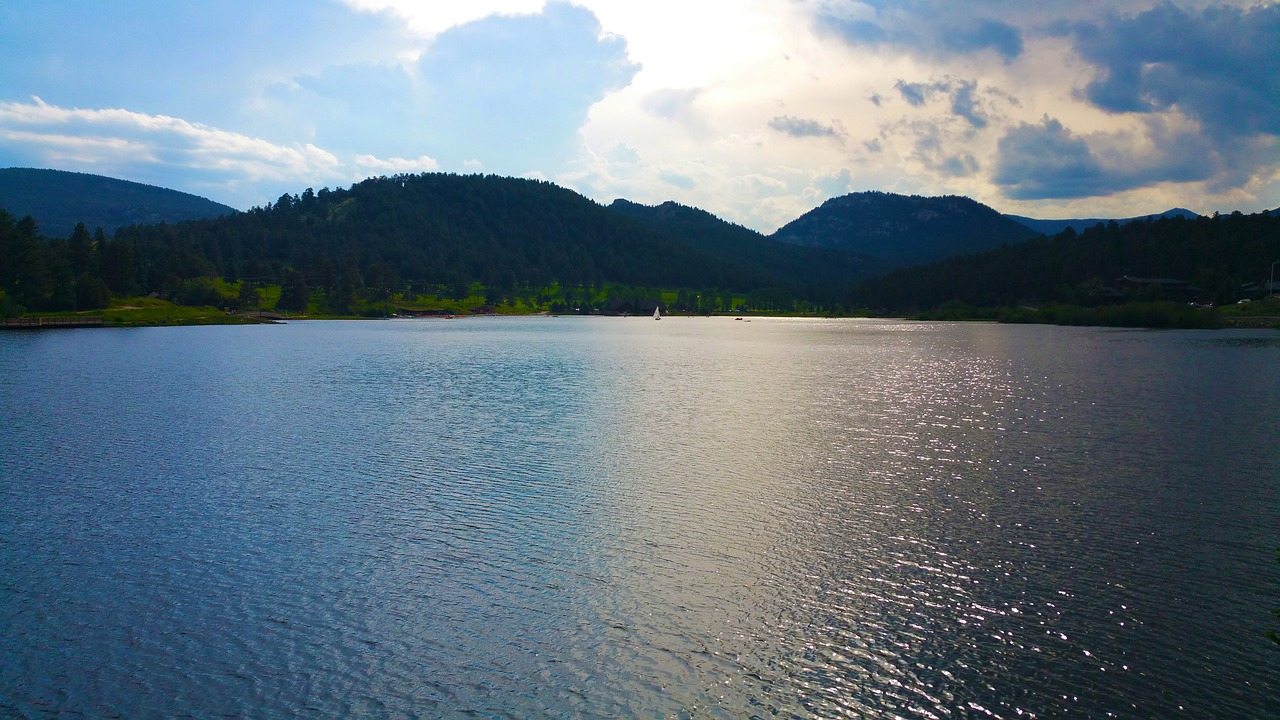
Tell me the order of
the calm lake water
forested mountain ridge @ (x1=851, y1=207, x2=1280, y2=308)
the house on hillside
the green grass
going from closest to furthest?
1. the calm lake water
2. the green grass
3. forested mountain ridge @ (x1=851, y1=207, x2=1280, y2=308)
4. the house on hillside

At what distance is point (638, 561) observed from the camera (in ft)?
51.4

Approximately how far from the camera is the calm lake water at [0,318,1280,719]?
35.0 ft

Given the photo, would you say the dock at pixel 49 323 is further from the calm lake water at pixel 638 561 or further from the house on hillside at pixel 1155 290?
the house on hillside at pixel 1155 290

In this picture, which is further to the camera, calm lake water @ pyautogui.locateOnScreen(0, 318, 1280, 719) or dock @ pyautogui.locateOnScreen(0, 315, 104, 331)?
dock @ pyautogui.locateOnScreen(0, 315, 104, 331)

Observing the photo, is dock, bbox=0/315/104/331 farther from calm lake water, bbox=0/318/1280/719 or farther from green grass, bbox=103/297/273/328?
calm lake water, bbox=0/318/1280/719

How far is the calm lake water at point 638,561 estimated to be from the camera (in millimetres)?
10680

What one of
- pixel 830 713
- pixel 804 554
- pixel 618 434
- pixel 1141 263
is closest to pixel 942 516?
pixel 804 554

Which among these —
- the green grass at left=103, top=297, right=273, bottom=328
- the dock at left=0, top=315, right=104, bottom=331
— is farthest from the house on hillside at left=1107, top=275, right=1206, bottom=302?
the dock at left=0, top=315, right=104, bottom=331

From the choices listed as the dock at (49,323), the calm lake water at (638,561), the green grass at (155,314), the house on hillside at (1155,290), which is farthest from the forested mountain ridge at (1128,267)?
the dock at (49,323)

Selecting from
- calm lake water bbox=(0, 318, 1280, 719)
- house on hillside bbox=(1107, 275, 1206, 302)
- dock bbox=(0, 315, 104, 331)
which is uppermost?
house on hillside bbox=(1107, 275, 1206, 302)

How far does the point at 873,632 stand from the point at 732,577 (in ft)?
10.3

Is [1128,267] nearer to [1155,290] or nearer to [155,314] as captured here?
[1155,290]

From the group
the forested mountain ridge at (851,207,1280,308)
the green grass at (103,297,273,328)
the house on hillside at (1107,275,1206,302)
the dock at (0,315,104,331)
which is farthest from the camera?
the house on hillside at (1107,275,1206,302)

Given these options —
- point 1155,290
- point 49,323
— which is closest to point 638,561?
point 49,323
